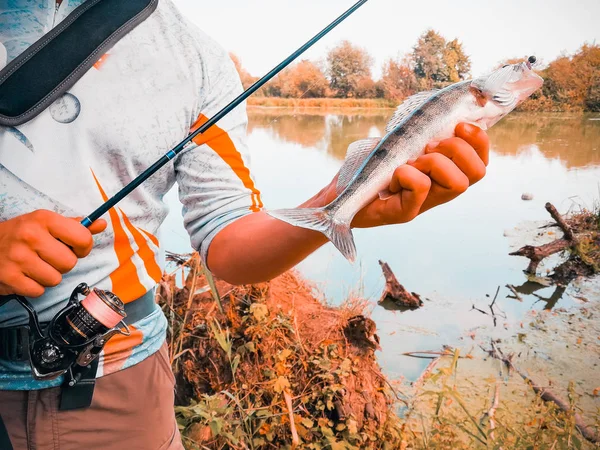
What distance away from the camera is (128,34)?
129 centimetres

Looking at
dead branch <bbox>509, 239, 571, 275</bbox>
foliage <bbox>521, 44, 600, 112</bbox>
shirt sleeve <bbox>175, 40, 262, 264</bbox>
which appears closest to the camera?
shirt sleeve <bbox>175, 40, 262, 264</bbox>

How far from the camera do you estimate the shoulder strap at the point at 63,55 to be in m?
1.13

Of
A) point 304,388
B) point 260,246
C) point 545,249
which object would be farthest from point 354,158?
point 545,249

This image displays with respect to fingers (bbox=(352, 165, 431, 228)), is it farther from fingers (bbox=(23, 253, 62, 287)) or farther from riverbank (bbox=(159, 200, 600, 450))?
riverbank (bbox=(159, 200, 600, 450))

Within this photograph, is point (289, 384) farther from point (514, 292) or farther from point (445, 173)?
point (514, 292)

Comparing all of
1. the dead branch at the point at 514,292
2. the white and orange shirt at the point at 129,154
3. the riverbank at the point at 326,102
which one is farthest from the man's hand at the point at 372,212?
the riverbank at the point at 326,102

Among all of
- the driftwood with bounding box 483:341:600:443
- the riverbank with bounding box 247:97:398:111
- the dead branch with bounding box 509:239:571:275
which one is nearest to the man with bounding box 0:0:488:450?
the driftwood with bounding box 483:341:600:443

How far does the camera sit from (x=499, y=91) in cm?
119

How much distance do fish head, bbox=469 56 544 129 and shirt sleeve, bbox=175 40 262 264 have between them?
737mm

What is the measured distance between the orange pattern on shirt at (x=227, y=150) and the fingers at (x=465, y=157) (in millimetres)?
640

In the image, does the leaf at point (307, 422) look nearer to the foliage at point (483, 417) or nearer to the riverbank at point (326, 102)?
the foliage at point (483, 417)

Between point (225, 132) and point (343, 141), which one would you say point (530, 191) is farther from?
point (225, 132)

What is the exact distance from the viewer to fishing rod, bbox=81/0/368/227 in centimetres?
119

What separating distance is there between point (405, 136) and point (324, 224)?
0.33 metres
